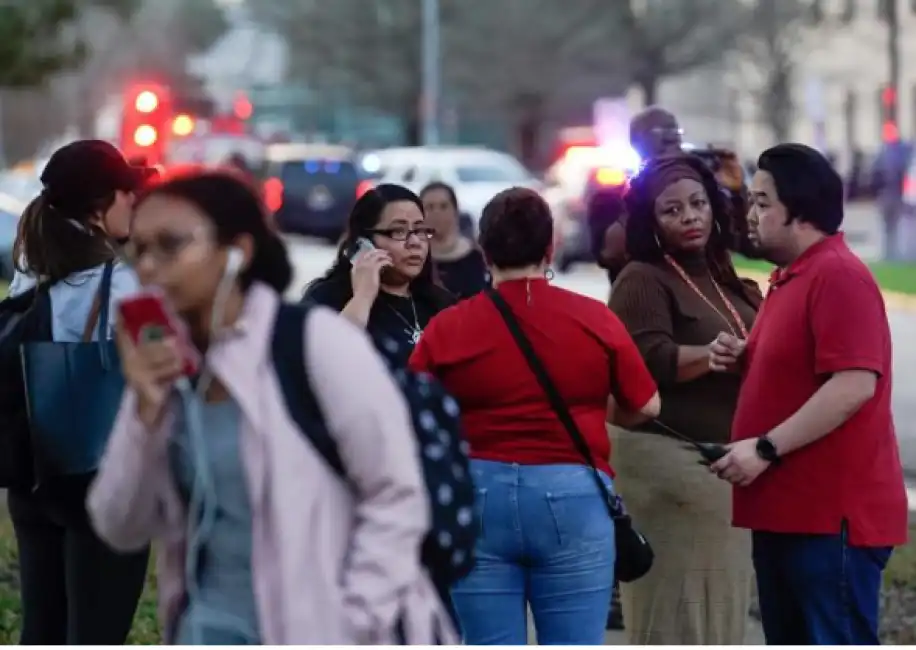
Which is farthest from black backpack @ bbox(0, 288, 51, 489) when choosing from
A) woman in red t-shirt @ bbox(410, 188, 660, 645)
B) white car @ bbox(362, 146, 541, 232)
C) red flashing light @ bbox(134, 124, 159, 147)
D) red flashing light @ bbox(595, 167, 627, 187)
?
white car @ bbox(362, 146, 541, 232)

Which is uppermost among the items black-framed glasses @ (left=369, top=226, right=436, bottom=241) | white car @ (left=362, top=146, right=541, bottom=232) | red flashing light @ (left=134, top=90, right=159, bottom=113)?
red flashing light @ (left=134, top=90, right=159, bottom=113)

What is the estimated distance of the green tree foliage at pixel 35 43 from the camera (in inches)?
988

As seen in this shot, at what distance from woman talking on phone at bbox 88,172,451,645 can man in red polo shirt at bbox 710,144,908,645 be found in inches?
72.2

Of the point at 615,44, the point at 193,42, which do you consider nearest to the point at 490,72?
the point at 615,44

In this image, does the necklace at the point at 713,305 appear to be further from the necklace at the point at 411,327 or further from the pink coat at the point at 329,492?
the pink coat at the point at 329,492

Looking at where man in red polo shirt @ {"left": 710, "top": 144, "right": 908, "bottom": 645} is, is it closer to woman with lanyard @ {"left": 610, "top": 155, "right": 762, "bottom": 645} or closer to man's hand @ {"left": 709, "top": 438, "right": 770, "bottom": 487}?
man's hand @ {"left": 709, "top": 438, "right": 770, "bottom": 487}

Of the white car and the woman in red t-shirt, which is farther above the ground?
the white car

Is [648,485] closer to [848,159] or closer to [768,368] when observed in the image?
[768,368]

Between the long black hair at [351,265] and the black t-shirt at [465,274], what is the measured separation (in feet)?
7.22

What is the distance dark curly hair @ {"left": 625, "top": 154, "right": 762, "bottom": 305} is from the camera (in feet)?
22.2

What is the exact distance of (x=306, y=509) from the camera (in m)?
3.89

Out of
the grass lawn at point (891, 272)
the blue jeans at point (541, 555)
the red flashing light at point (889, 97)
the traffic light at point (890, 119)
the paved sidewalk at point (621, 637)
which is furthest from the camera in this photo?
the red flashing light at point (889, 97)

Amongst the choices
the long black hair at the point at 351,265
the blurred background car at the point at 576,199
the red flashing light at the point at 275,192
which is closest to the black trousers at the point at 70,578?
the long black hair at the point at 351,265

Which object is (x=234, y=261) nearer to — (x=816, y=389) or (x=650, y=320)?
(x=816, y=389)
